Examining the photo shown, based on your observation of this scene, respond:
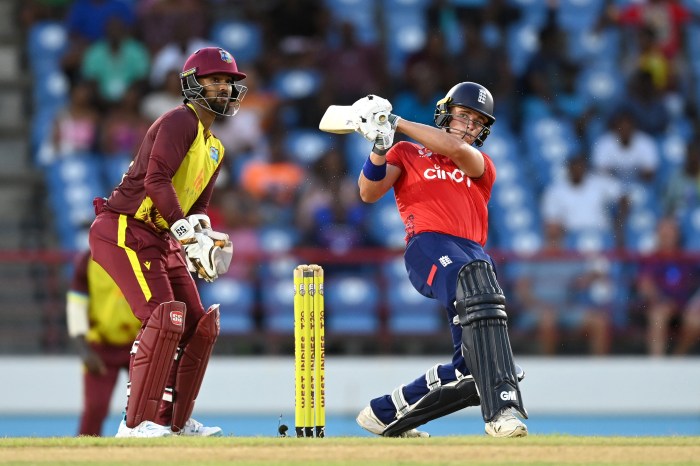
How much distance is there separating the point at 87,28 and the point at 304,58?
8.28 feet

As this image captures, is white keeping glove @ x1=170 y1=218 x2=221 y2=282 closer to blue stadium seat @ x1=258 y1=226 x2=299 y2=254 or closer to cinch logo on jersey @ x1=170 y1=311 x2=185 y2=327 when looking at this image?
cinch logo on jersey @ x1=170 y1=311 x2=185 y2=327

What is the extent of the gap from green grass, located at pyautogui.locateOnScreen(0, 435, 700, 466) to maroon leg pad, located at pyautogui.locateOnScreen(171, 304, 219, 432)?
0.70 meters

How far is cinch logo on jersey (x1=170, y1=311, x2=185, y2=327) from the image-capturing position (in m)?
7.32

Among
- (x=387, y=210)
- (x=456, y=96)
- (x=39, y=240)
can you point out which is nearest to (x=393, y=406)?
(x=456, y=96)

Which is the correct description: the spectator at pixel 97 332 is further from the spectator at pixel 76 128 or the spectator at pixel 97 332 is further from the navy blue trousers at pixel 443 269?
the spectator at pixel 76 128

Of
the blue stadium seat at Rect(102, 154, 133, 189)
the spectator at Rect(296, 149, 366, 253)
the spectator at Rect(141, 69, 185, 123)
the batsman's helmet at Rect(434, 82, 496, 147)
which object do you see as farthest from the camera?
the spectator at Rect(141, 69, 185, 123)

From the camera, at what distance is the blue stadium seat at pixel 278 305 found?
13.2 m

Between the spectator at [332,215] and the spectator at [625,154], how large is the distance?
8.62ft

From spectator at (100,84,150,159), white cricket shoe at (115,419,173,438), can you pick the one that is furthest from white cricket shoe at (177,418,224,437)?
spectator at (100,84,150,159)

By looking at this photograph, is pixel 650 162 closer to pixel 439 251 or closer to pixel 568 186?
pixel 568 186

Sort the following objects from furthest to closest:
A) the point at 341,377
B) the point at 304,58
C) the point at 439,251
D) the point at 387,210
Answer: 1. the point at 304,58
2. the point at 387,210
3. the point at 341,377
4. the point at 439,251

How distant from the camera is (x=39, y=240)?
14.4 meters

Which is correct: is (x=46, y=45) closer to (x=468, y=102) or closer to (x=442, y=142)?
(x=468, y=102)

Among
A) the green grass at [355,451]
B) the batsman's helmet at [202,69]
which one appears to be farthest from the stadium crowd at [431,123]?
the green grass at [355,451]
